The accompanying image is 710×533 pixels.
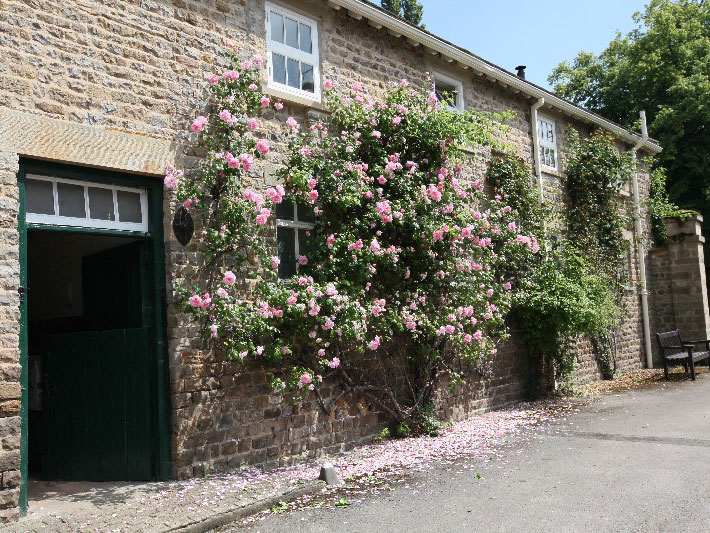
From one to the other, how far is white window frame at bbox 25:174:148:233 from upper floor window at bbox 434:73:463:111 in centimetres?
609

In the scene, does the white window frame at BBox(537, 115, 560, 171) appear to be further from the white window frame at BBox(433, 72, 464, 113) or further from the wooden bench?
the wooden bench

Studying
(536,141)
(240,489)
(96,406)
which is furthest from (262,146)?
(536,141)

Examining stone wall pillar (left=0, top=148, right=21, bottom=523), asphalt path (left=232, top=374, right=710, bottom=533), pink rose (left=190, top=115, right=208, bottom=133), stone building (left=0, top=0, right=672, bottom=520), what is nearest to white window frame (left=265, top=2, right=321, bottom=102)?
stone building (left=0, top=0, right=672, bottom=520)

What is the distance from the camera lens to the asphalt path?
4930 mm

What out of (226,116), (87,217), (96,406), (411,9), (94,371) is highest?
(411,9)

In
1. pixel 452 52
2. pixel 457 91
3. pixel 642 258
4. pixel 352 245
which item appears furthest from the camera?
pixel 642 258

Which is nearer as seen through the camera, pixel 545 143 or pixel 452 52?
pixel 452 52

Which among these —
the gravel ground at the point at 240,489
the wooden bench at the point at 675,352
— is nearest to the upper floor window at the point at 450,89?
the gravel ground at the point at 240,489

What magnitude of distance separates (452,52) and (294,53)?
344cm

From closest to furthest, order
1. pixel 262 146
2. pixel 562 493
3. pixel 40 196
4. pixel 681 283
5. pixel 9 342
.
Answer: pixel 9 342 → pixel 562 493 → pixel 40 196 → pixel 262 146 → pixel 681 283

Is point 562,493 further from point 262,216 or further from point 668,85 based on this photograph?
point 668,85

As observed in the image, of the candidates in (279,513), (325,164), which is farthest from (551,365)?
(279,513)

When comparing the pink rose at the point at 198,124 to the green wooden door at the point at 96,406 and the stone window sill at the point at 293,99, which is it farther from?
the green wooden door at the point at 96,406

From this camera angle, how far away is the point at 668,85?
2233 centimetres
